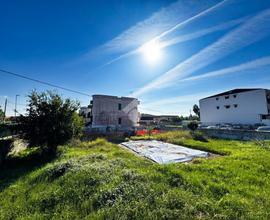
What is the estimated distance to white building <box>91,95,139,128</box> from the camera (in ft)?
83.4

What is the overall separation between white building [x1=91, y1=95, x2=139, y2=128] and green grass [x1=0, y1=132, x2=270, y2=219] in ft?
65.4

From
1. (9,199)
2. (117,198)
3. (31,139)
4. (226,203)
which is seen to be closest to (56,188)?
(9,199)

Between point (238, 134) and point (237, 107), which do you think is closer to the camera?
point (238, 134)

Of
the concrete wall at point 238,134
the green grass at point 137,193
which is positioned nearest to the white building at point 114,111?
the concrete wall at point 238,134

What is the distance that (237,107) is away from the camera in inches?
1195

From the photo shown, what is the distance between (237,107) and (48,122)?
3193 centimetres

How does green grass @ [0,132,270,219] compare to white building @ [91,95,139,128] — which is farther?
white building @ [91,95,139,128]

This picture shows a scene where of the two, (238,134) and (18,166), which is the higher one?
(238,134)

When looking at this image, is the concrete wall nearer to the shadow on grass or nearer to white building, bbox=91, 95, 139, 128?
the shadow on grass

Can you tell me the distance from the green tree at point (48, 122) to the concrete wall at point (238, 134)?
1232 centimetres

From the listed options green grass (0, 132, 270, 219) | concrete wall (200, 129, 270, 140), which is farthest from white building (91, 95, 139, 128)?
green grass (0, 132, 270, 219)

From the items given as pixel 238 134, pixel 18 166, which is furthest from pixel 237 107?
pixel 18 166

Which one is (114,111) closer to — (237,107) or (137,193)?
(237,107)

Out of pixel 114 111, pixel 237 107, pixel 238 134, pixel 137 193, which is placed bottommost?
pixel 137 193
